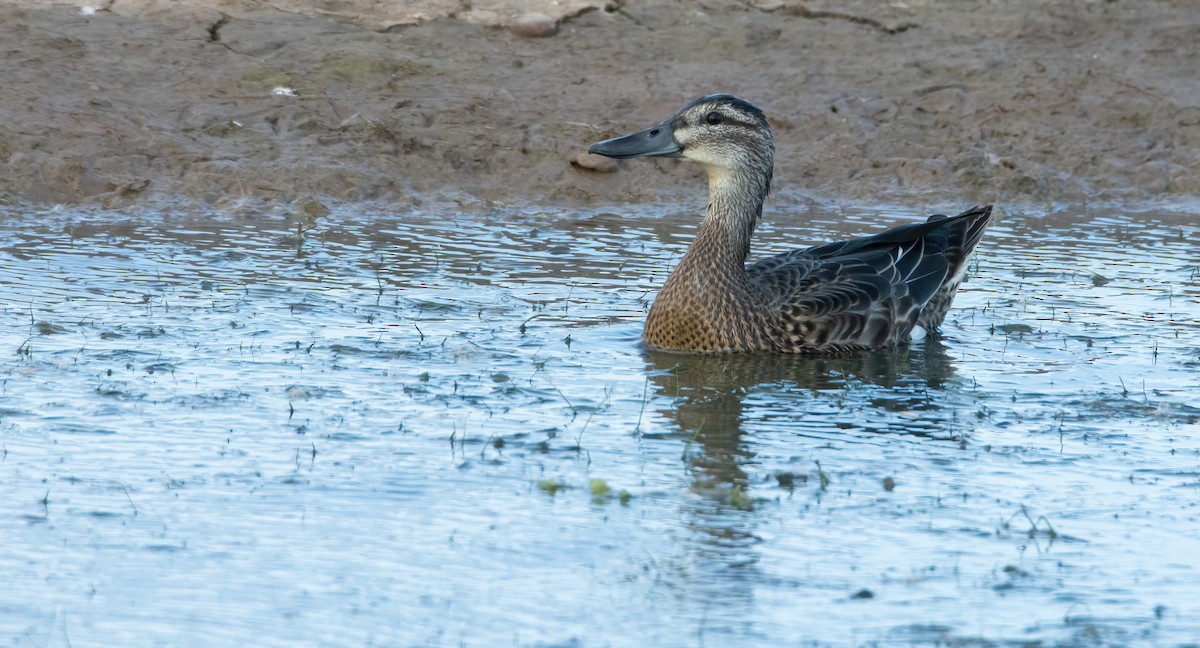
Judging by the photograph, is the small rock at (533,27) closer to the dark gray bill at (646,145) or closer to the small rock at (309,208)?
the small rock at (309,208)

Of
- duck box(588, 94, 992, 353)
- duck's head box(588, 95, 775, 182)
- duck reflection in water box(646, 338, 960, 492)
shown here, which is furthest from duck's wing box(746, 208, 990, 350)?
duck's head box(588, 95, 775, 182)

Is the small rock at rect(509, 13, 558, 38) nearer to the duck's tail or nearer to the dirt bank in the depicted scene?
the dirt bank

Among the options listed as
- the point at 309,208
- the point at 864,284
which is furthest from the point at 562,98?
the point at 864,284

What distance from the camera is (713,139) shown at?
8984mm

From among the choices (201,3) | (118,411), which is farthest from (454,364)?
(201,3)

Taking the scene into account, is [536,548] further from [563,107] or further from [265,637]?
[563,107]

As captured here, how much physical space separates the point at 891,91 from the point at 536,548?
9.69 m

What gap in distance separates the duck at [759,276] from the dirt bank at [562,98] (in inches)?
139

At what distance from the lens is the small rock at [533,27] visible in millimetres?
14250

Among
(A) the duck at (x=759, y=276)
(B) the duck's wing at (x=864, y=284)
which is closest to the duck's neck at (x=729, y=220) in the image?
(A) the duck at (x=759, y=276)

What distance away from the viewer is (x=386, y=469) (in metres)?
6.23

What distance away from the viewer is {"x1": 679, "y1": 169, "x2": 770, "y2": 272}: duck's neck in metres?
8.80

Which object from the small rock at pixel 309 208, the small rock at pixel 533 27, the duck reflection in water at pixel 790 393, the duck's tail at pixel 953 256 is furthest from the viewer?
the small rock at pixel 533 27

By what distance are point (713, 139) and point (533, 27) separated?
563 centimetres
